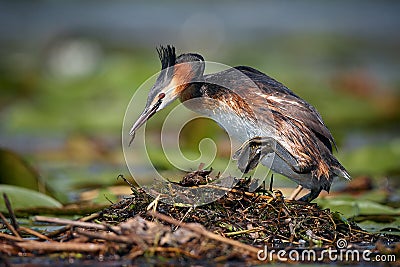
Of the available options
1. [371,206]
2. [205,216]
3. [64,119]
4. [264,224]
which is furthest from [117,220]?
[64,119]

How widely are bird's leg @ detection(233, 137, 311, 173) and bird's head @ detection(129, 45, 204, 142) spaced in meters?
0.82

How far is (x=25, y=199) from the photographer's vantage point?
715cm

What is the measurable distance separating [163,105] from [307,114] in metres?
1.20

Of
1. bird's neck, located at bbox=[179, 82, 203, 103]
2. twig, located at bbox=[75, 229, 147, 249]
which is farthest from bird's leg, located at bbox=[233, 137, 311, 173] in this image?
twig, located at bbox=[75, 229, 147, 249]

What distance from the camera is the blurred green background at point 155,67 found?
34.5ft

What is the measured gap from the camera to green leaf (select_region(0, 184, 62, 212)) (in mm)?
7109

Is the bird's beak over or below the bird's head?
below

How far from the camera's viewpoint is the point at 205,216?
591 centimetres

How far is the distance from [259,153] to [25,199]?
222 cm

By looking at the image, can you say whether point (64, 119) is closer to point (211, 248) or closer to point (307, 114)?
point (307, 114)

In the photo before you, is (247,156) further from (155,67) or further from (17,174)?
(155,67)

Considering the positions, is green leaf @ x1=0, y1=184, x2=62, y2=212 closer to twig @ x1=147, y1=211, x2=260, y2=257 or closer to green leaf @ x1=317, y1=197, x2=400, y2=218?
twig @ x1=147, y1=211, x2=260, y2=257

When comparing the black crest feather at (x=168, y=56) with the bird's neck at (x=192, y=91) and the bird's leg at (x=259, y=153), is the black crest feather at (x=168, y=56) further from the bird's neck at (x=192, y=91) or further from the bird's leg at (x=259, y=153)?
the bird's leg at (x=259, y=153)

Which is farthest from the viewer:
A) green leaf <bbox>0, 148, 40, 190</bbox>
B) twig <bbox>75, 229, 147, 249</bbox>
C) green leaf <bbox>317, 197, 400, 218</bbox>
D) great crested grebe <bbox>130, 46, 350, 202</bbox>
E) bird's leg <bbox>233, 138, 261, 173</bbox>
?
green leaf <bbox>0, 148, 40, 190</bbox>
